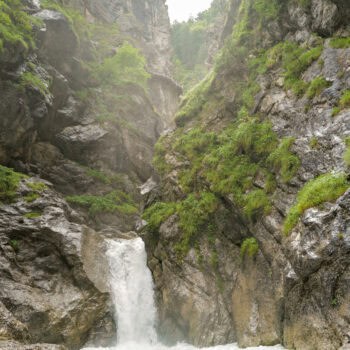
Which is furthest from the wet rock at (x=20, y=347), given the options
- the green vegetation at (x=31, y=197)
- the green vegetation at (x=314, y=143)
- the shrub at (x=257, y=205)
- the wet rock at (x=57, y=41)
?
the wet rock at (x=57, y=41)

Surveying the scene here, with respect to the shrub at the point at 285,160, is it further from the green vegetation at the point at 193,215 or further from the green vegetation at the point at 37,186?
the green vegetation at the point at 37,186

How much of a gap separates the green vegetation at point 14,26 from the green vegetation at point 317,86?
719 inches

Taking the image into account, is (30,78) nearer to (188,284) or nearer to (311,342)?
(188,284)

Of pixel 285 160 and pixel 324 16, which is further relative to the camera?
pixel 324 16

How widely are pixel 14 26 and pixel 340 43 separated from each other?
20.8 metres

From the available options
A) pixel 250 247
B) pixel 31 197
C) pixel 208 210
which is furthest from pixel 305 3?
pixel 31 197

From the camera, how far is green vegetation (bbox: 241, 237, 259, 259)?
1511cm

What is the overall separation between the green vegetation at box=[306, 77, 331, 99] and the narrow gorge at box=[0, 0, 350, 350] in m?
0.06

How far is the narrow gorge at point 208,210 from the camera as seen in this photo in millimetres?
11883

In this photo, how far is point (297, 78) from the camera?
17.6m

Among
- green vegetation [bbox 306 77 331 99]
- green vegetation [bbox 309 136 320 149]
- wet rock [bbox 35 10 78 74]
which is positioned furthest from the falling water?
wet rock [bbox 35 10 78 74]

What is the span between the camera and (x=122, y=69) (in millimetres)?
40938

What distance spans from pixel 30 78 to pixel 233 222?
1758 cm

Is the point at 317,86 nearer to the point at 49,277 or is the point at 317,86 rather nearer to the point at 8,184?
the point at 49,277
